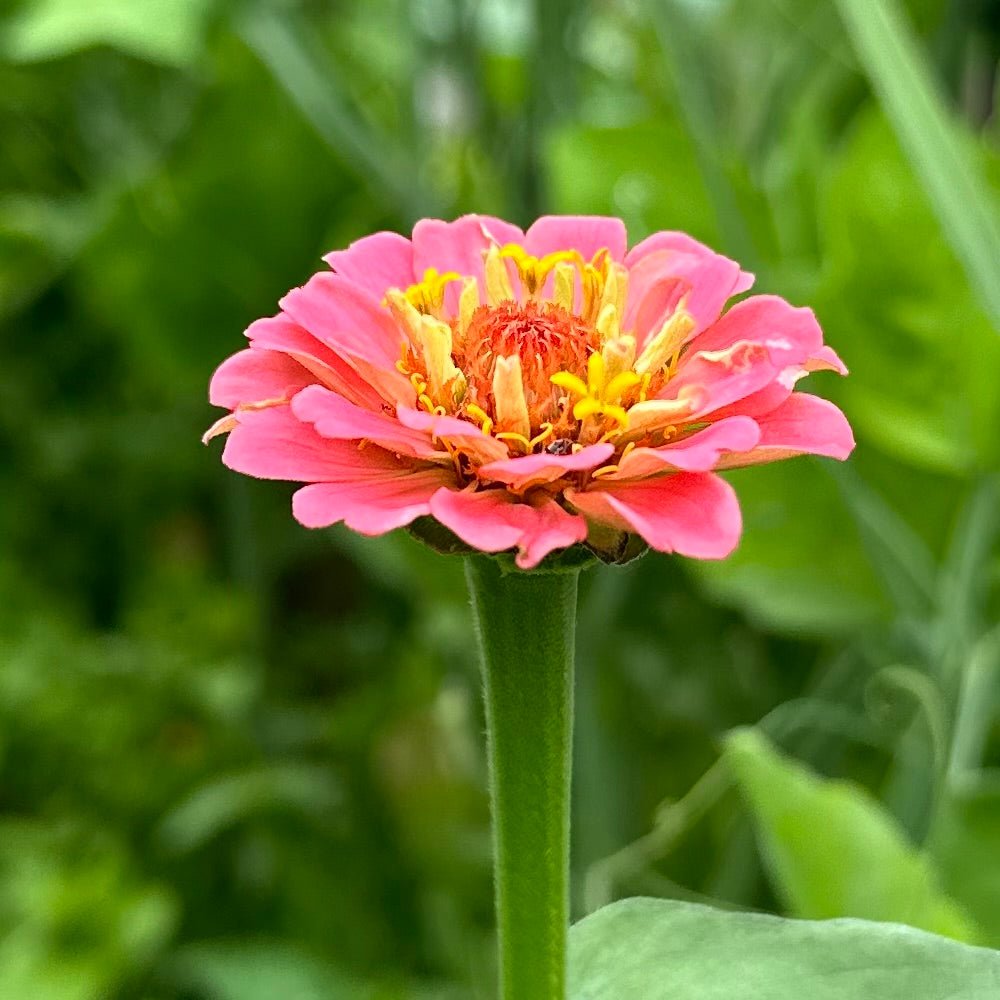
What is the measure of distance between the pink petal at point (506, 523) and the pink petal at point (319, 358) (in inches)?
1.3

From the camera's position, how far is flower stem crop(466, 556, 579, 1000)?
0.62 feet

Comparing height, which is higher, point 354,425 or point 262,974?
point 354,425

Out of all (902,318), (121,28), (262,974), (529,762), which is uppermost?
(121,28)

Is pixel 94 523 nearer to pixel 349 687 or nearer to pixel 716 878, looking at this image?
pixel 349 687

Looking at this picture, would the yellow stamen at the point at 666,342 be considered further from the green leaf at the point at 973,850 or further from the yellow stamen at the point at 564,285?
the green leaf at the point at 973,850

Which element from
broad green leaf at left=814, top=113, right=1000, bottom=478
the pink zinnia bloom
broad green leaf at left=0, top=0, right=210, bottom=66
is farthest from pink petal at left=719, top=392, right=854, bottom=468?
broad green leaf at left=0, top=0, right=210, bottom=66

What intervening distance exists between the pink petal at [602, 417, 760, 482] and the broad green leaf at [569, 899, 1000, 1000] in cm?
8

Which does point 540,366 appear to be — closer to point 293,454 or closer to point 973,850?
point 293,454

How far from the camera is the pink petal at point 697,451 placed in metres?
0.16

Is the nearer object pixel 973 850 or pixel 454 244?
pixel 454 244

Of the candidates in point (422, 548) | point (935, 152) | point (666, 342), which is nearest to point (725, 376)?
point (666, 342)

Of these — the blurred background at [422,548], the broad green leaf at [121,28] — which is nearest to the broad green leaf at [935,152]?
the blurred background at [422,548]

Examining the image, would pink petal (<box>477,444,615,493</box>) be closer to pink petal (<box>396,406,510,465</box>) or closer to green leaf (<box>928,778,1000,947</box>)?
pink petal (<box>396,406,510,465</box>)

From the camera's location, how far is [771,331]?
0.65 ft
